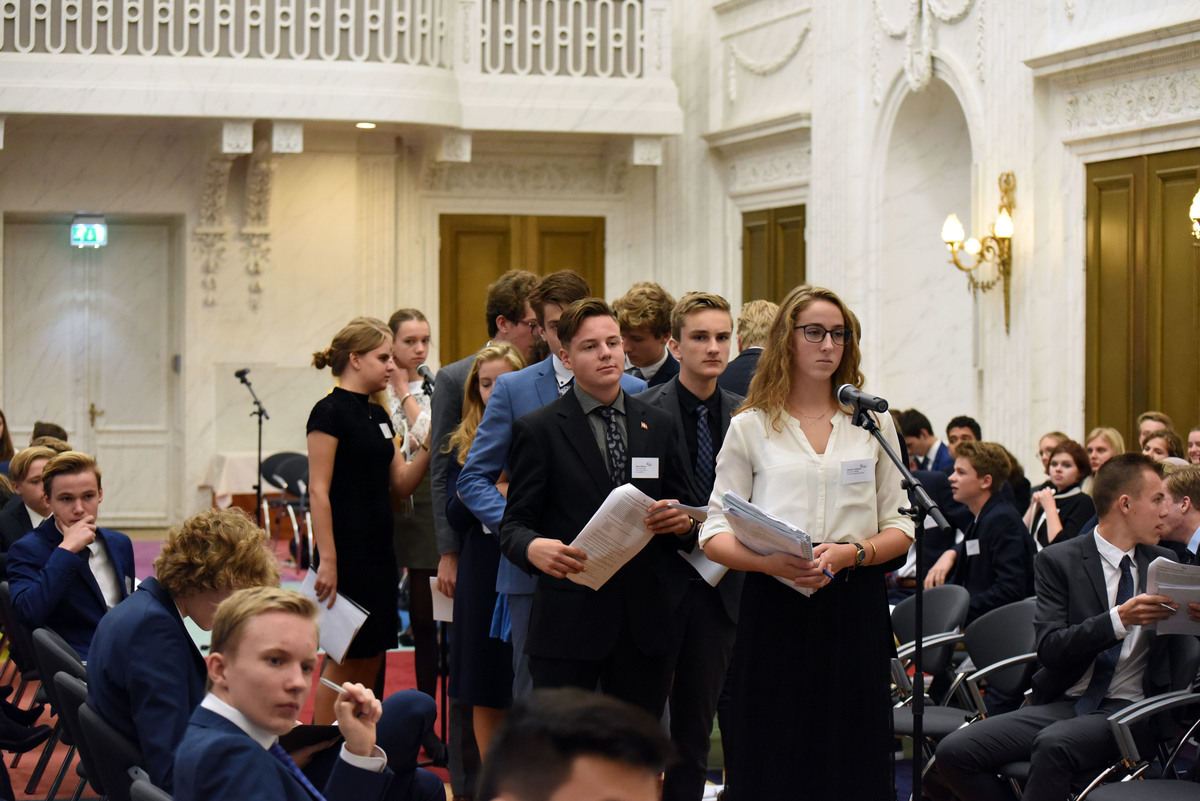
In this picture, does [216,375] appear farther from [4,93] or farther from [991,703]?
[991,703]

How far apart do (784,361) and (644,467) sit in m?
0.47

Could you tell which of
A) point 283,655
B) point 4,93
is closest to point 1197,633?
point 283,655

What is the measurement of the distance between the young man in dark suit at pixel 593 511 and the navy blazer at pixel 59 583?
179 cm

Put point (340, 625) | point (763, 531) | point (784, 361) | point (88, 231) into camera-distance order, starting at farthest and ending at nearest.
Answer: point (88, 231) < point (340, 625) < point (784, 361) < point (763, 531)

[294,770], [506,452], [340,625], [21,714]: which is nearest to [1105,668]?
[506,452]

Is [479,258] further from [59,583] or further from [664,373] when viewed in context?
[59,583]

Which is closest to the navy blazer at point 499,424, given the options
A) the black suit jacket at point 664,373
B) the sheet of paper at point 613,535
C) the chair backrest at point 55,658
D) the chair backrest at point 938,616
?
the black suit jacket at point 664,373

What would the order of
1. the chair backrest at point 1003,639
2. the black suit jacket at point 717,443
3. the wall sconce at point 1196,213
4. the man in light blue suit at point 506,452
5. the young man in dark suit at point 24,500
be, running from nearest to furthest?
the black suit jacket at point 717,443
the man in light blue suit at point 506,452
the chair backrest at point 1003,639
the young man in dark suit at point 24,500
the wall sconce at point 1196,213

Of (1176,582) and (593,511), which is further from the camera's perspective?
(1176,582)

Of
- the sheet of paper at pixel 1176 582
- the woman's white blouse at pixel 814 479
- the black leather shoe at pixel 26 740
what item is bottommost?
the black leather shoe at pixel 26 740

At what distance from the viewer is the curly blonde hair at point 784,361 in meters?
3.56

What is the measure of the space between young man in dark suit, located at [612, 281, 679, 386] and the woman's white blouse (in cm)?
107

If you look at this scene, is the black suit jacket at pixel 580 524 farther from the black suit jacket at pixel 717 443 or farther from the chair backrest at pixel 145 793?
the chair backrest at pixel 145 793

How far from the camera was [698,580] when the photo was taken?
156 inches
